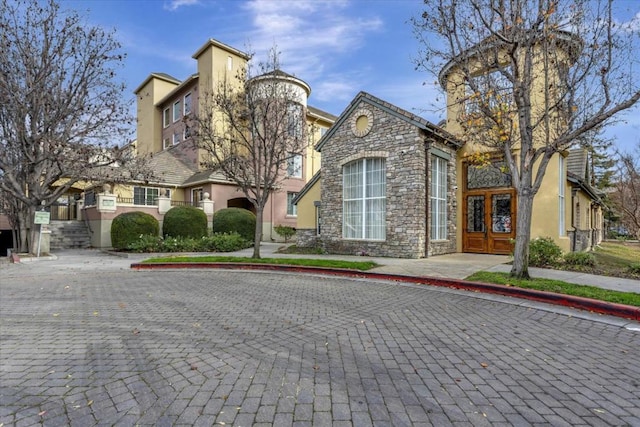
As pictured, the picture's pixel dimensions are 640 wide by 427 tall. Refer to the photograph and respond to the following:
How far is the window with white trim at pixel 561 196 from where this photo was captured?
12.5 m

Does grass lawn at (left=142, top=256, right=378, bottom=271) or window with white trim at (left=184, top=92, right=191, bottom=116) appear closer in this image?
grass lawn at (left=142, top=256, right=378, bottom=271)

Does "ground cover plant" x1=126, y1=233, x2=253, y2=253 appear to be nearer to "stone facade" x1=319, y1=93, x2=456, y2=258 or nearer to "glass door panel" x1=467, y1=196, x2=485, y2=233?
"stone facade" x1=319, y1=93, x2=456, y2=258

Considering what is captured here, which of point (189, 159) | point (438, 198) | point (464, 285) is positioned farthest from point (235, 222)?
point (464, 285)

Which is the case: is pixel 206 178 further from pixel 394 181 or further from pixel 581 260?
pixel 581 260

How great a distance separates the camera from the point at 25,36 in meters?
13.7

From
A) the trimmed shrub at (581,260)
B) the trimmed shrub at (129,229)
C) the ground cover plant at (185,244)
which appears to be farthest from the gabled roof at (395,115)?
the trimmed shrub at (129,229)

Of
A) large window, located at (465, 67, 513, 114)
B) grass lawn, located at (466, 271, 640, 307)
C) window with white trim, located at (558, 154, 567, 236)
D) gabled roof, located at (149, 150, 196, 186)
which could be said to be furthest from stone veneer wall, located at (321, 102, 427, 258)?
gabled roof, located at (149, 150, 196, 186)

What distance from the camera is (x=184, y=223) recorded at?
18016mm

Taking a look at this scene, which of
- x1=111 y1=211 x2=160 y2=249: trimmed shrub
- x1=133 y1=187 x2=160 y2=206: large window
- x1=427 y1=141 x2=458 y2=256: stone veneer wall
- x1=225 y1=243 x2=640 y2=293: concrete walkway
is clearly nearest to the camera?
x1=225 y1=243 x2=640 y2=293: concrete walkway

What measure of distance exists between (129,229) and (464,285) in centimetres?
1528

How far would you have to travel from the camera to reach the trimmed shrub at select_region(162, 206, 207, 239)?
18000mm

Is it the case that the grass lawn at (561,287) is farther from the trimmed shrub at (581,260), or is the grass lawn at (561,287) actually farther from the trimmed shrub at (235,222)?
the trimmed shrub at (235,222)

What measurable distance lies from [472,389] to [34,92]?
57.0ft

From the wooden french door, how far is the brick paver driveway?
747 cm
